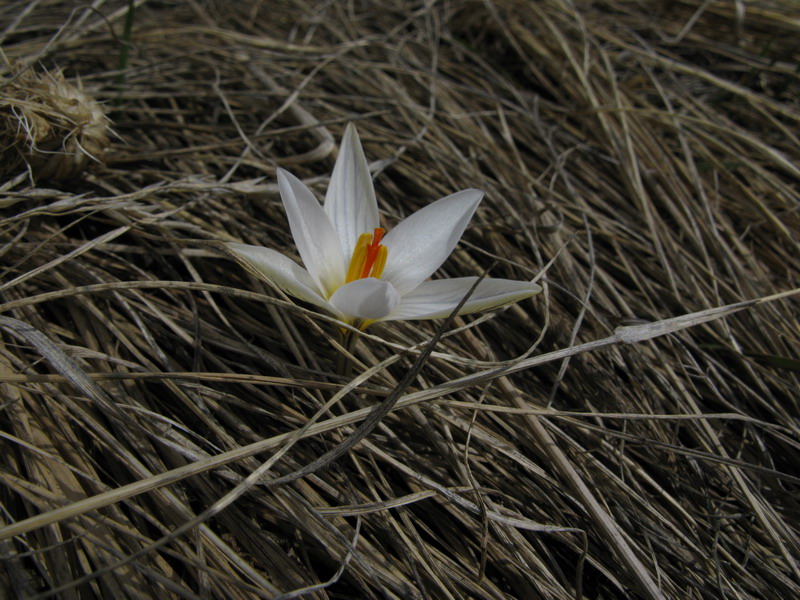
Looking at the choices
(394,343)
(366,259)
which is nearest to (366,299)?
(366,259)

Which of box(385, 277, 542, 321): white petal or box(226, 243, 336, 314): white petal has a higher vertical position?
box(226, 243, 336, 314): white petal

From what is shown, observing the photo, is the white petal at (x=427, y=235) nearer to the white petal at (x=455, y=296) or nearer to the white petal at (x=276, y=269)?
the white petal at (x=455, y=296)

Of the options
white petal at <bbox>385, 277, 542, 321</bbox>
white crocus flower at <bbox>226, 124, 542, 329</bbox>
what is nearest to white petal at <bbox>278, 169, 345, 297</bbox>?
white crocus flower at <bbox>226, 124, 542, 329</bbox>

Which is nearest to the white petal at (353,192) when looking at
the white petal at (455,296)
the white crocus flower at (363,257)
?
the white crocus flower at (363,257)

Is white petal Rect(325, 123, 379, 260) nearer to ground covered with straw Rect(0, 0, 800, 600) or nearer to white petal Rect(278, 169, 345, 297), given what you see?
white petal Rect(278, 169, 345, 297)

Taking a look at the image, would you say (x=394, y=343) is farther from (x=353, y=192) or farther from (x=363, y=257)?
(x=353, y=192)

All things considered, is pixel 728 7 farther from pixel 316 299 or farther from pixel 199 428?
pixel 199 428
